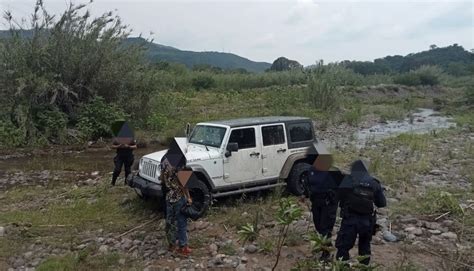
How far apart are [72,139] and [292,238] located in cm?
1311

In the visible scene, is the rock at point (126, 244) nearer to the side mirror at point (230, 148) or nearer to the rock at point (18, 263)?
the rock at point (18, 263)

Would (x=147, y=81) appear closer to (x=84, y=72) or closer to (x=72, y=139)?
(x=84, y=72)

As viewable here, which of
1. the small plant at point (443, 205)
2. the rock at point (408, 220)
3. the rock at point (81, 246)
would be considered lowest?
the rock at point (408, 220)

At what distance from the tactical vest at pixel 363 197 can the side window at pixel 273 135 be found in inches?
135

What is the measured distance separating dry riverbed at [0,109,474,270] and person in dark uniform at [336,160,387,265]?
19.6 inches

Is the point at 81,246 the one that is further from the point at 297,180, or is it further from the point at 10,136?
the point at 10,136

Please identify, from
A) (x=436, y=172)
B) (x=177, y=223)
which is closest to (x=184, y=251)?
(x=177, y=223)

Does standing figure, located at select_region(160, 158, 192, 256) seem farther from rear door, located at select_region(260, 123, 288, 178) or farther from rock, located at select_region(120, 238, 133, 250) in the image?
rear door, located at select_region(260, 123, 288, 178)

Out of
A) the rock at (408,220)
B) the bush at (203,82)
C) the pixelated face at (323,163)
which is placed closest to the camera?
the pixelated face at (323,163)

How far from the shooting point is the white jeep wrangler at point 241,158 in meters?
7.85

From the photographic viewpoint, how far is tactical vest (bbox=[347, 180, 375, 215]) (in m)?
5.29

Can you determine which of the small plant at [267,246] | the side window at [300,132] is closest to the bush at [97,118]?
the side window at [300,132]

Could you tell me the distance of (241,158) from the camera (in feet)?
27.3

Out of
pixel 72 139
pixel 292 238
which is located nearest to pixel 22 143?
pixel 72 139
